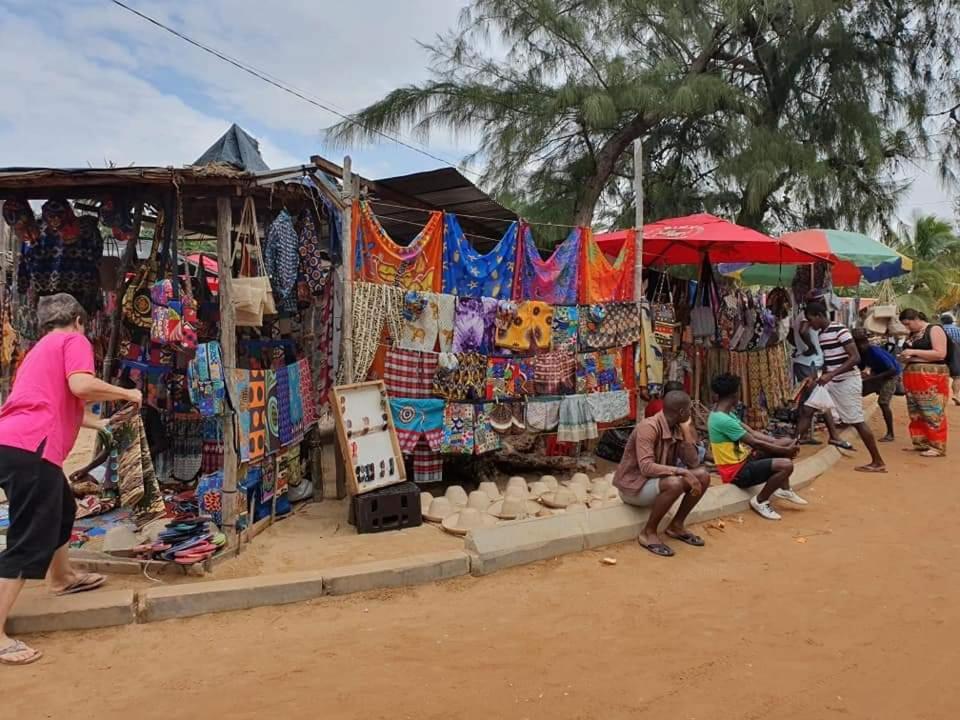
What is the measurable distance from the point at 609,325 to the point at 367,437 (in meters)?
3.15

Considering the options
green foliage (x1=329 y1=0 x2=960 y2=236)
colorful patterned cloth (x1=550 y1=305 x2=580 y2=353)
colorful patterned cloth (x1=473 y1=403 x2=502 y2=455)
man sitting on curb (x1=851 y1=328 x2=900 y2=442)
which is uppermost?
green foliage (x1=329 y1=0 x2=960 y2=236)

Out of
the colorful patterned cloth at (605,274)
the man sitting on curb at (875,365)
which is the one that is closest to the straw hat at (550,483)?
the colorful patterned cloth at (605,274)

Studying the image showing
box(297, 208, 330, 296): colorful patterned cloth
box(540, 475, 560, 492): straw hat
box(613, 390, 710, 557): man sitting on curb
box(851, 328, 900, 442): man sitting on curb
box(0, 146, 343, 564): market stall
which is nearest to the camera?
box(0, 146, 343, 564): market stall

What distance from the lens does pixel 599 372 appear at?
7445mm

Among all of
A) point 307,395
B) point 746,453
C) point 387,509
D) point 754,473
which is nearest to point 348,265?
point 307,395

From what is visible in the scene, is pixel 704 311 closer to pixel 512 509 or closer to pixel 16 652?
A: pixel 512 509

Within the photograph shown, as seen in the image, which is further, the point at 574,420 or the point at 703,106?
the point at 703,106

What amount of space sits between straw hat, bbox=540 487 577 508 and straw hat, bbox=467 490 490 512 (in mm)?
491

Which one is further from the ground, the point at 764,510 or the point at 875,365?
the point at 875,365

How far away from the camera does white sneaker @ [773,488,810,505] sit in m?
6.36

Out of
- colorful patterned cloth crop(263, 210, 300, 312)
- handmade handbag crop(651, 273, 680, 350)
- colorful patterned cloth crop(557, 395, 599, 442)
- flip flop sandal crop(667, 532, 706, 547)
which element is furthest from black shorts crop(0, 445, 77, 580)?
handmade handbag crop(651, 273, 680, 350)

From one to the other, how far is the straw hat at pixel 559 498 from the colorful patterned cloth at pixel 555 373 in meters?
1.14

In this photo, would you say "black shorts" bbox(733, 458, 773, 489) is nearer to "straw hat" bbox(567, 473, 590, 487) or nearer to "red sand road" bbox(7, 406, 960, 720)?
"red sand road" bbox(7, 406, 960, 720)

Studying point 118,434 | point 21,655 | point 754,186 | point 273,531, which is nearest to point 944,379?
point 754,186
